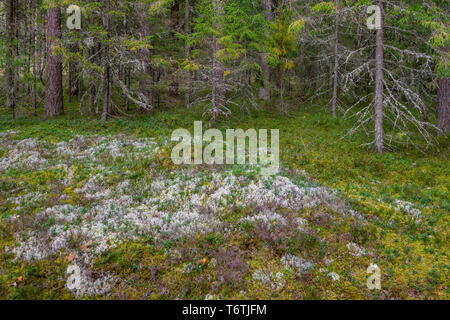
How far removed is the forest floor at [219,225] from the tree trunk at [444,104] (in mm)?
2348

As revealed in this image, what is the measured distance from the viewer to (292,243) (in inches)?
223

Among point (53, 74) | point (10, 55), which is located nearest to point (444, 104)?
point (53, 74)

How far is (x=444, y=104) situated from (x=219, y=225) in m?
13.0

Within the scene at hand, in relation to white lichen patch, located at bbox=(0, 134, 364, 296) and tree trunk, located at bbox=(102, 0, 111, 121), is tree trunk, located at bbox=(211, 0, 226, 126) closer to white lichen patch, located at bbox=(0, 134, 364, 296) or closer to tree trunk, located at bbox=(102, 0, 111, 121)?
white lichen patch, located at bbox=(0, 134, 364, 296)

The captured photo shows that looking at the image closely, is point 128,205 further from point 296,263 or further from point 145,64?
point 145,64

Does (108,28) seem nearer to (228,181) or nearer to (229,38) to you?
(229,38)

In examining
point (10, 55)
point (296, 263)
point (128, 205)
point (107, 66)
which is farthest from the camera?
point (10, 55)

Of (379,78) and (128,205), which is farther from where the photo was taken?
(379,78)

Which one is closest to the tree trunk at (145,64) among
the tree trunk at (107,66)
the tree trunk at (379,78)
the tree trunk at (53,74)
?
the tree trunk at (107,66)

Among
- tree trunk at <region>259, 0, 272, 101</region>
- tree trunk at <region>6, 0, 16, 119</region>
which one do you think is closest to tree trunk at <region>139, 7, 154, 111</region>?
tree trunk at <region>6, 0, 16, 119</region>

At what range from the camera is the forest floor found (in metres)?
4.70

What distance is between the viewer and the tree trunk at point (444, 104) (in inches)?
489

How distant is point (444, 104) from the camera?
1253cm

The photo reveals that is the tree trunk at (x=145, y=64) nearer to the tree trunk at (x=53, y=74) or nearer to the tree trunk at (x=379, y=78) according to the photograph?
the tree trunk at (x=53, y=74)
